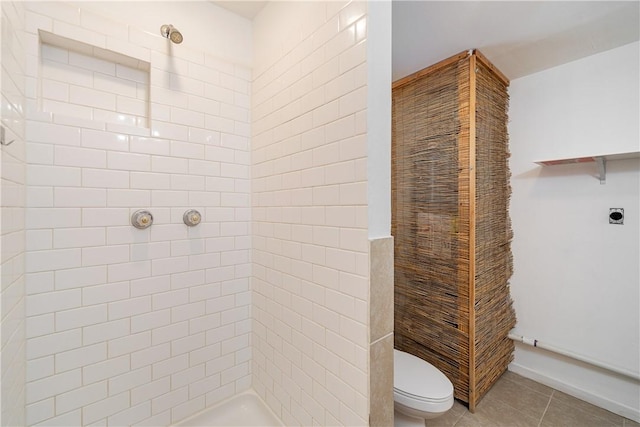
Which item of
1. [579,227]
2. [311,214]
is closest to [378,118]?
[311,214]

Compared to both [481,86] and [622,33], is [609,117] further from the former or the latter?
[481,86]

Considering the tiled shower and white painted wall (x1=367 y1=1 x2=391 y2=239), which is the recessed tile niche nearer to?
the tiled shower

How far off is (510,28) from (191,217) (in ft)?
7.15

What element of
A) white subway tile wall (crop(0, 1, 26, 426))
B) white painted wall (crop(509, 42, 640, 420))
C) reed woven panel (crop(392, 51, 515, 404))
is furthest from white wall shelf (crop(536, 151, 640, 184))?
white subway tile wall (crop(0, 1, 26, 426))

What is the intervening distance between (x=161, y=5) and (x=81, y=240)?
3.92 feet

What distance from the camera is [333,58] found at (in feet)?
3.43

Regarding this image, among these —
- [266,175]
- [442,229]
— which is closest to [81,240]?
[266,175]

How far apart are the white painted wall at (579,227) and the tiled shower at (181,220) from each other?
192 cm

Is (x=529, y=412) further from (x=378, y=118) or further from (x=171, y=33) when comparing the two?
(x=171, y=33)

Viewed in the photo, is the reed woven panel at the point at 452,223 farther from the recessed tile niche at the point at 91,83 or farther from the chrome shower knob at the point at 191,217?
the recessed tile niche at the point at 91,83

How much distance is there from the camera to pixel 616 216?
69.1 inches

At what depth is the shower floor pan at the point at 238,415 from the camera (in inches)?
54.8

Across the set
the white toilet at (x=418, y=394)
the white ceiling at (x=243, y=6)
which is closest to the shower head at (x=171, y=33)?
the white ceiling at (x=243, y=6)

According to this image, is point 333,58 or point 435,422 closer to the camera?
point 333,58
